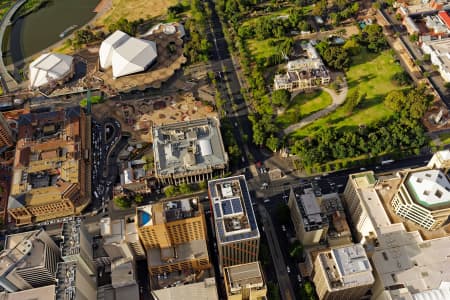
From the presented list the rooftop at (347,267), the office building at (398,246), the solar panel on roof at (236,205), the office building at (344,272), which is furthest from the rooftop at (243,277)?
the office building at (398,246)

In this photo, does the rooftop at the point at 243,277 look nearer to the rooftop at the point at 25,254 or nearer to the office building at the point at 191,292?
the office building at the point at 191,292

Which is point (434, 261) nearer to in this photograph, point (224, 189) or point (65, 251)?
point (224, 189)

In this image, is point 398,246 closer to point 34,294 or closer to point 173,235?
point 173,235

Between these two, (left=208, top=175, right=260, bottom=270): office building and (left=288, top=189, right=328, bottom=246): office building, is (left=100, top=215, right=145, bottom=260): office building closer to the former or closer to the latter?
(left=208, top=175, right=260, bottom=270): office building

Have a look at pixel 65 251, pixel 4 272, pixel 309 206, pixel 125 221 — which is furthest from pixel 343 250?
pixel 4 272

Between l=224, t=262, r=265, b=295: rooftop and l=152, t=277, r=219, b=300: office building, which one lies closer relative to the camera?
l=224, t=262, r=265, b=295: rooftop

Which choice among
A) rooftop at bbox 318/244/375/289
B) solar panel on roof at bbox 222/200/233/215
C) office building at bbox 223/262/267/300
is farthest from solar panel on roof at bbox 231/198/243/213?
rooftop at bbox 318/244/375/289
